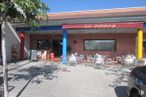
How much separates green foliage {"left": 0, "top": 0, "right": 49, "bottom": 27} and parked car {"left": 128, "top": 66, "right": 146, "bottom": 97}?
322 centimetres

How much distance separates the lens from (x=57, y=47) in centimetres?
2570

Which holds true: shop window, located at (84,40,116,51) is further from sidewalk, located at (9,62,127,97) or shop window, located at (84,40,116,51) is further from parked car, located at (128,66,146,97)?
parked car, located at (128,66,146,97)

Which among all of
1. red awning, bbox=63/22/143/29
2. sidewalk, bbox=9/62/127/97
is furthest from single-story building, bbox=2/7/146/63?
sidewalk, bbox=9/62/127/97

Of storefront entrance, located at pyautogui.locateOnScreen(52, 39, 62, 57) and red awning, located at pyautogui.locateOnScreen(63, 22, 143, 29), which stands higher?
red awning, located at pyautogui.locateOnScreen(63, 22, 143, 29)

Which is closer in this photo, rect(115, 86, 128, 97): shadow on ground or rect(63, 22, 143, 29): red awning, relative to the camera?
rect(115, 86, 128, 97): shadow on ground

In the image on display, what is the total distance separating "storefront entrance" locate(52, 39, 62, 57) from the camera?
25484 millimetres

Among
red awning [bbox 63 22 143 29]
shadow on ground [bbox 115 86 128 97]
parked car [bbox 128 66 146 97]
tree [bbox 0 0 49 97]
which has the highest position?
red awning [bbox 63 22 143 29]

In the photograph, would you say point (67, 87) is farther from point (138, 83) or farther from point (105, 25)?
point (105, 25)

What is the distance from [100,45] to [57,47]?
4.58 meters

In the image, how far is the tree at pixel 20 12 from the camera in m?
6.79

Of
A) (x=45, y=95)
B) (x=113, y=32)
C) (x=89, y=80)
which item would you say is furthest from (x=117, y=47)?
(x=45, y=95)

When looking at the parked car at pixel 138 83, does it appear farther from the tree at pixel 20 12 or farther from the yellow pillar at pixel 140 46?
the yellow pillar at pixel 140 46

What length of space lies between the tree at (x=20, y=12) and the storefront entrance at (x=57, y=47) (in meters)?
17.0

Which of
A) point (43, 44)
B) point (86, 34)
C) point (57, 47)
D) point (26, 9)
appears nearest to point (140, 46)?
point (86, 34)
